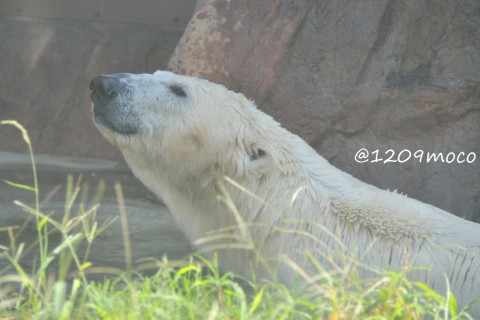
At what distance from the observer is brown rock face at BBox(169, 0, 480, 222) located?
5.67m

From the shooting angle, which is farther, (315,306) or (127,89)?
(127,89)

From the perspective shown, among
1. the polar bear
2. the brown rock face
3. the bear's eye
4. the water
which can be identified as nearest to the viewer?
the polar bear

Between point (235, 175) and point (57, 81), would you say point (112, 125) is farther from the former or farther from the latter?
point (57, 81)

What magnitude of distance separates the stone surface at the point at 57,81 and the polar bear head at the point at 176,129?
408 centimetres

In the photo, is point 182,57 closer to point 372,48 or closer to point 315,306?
point 372,48

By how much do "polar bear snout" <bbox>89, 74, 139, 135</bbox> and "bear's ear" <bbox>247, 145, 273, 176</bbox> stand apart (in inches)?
19.5

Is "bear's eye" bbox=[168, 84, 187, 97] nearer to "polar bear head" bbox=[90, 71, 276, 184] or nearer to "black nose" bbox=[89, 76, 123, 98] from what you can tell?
"polar bear head" bbox=[90, 71, 276, 184]

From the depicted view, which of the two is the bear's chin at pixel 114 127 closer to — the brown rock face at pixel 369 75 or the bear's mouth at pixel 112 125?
the bear's mouth at pixel 112 125

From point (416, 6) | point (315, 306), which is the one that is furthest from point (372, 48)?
point (315, 306)

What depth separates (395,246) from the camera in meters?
3.87

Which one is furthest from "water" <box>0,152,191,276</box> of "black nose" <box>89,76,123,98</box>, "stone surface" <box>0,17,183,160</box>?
"black nose" <box>89,76,123,98</box>

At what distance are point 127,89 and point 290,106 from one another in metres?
1.89

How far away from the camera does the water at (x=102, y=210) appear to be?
521cm

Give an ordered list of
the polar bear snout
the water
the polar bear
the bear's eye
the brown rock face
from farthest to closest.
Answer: the brown rock face
the water
the bear's eye
the polar bear snout
the polar bear
